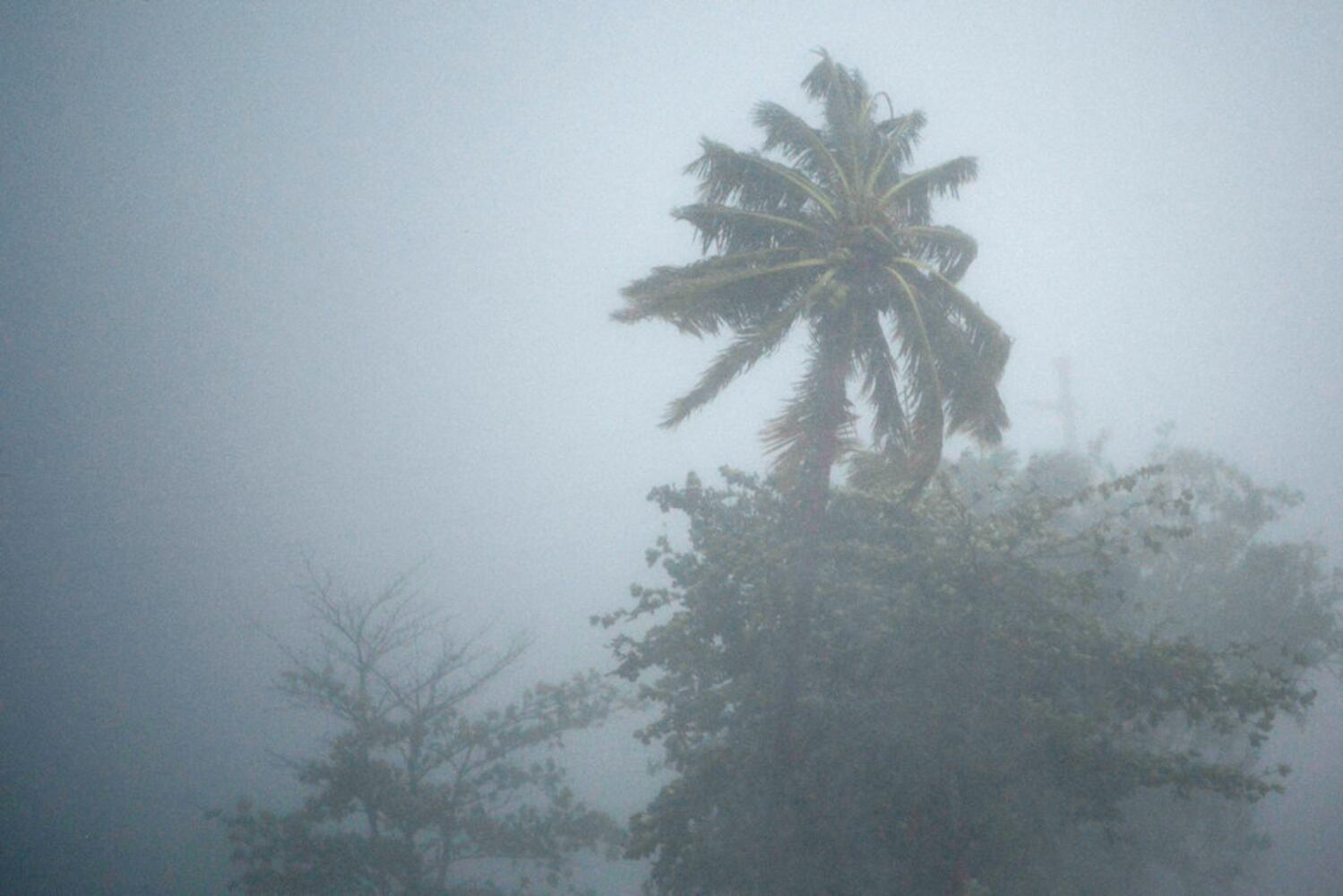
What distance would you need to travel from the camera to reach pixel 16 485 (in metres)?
86.1

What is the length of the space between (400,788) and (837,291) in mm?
14933

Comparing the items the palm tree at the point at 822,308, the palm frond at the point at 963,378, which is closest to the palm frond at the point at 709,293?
the palm tree at the point at 822,308

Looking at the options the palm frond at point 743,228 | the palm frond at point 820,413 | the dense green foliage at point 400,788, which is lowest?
the dense green foliage at point 400,788

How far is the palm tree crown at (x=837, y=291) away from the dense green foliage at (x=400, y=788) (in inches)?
416

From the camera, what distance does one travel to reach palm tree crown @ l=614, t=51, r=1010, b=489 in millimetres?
7262

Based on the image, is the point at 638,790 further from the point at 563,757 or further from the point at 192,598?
the point at 192,598

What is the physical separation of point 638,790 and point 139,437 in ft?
416

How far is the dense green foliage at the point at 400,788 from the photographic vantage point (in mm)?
13273

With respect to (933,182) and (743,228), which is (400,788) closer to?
(743,228)

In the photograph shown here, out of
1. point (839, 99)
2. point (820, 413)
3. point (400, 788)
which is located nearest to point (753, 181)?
point (839, 99)

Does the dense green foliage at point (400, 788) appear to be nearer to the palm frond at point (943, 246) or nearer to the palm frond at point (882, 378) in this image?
the palm frond at point (882, 378)

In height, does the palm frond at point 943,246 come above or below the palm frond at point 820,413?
above

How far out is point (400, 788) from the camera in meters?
13.8

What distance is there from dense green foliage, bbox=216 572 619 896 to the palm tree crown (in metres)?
10.6
